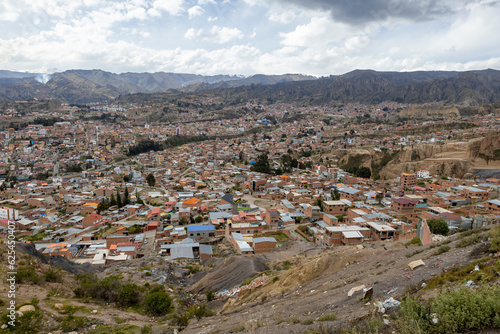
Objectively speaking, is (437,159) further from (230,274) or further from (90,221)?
(90,221)

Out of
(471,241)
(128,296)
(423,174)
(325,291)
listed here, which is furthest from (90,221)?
(423,174)

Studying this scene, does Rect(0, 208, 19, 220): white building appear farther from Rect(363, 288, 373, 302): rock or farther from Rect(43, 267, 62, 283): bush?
Rect(363, 288, 373, 302): rock

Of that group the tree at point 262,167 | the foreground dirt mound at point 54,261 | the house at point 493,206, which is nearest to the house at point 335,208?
the house at point 493,206

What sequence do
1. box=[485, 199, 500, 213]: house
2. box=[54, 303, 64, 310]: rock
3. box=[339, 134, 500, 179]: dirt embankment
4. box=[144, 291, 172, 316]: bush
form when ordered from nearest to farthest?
box=[54, 303, 64, 310]: rock → box=[144, 291, 172, 316]: bush → box=[485, 199, 500, 213]: house → box=[339, 134, 500, 179]: dirt embankment

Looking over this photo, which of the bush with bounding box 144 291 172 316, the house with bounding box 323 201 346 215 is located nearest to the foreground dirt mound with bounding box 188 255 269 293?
the bush with bounding box 144 291 172 316

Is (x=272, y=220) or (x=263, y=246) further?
(x=272, y=220)

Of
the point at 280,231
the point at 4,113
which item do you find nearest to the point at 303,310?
the point at 280,231
